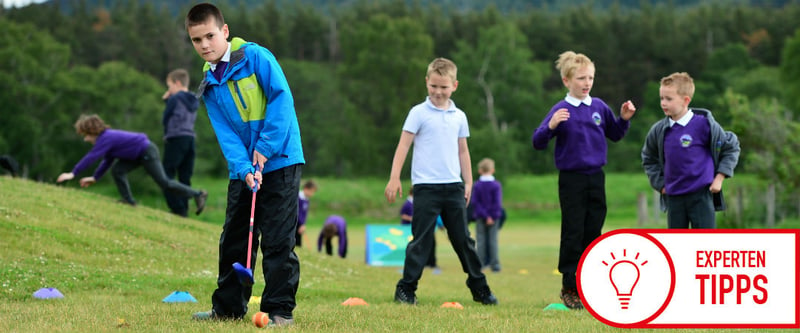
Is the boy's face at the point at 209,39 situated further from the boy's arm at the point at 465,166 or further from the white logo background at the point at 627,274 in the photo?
the boy's arm at the point at 465,166

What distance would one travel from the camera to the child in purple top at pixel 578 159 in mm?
9094

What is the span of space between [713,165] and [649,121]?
74884 mm

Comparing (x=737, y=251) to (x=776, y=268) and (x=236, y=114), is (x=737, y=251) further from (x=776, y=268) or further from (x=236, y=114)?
(x=236, y=114)

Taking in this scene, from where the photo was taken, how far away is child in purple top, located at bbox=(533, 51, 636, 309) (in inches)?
358

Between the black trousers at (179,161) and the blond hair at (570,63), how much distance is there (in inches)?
361

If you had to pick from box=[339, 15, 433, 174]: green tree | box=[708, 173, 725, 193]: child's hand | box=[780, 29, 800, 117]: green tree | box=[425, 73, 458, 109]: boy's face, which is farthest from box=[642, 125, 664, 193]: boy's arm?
box=[780, 29, 800, 117]: green tree

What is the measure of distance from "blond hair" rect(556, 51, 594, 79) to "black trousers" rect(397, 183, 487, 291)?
1.55m

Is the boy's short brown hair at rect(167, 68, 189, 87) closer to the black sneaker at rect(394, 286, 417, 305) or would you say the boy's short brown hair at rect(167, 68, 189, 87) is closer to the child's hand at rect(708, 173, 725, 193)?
the black sneaker at rect(394, 286, 417, 305)

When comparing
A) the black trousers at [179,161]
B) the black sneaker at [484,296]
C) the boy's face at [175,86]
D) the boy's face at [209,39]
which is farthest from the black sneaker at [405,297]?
the boy's face at [175,86]

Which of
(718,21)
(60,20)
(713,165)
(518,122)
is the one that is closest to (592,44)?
(718,21)

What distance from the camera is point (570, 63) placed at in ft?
30.2

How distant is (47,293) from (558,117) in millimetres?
5215

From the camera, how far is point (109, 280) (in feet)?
33.5

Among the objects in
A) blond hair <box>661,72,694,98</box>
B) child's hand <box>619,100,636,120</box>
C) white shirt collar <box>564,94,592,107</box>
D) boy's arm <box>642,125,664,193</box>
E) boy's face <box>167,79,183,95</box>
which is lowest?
boy's arm <box>642,125,664,193</box>
